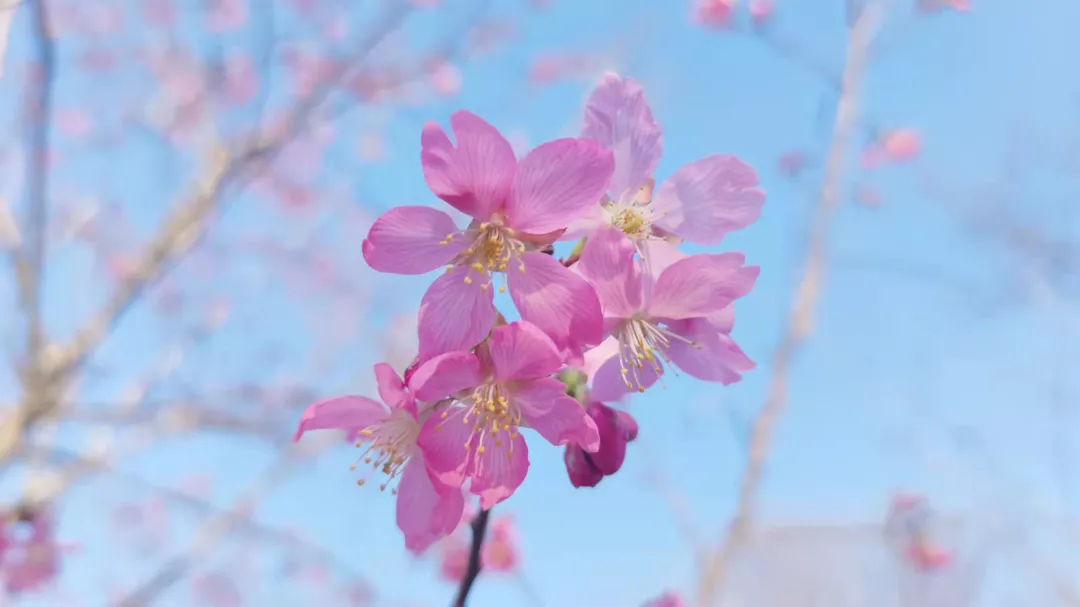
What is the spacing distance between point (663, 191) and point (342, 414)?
1.61 ft

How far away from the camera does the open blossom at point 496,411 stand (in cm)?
65

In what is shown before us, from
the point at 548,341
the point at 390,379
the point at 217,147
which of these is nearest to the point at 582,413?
the point at 548,341

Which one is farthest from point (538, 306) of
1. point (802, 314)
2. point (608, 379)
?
point (802, 314)

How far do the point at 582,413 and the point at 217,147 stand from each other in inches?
100

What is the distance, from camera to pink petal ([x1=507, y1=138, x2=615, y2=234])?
2.24 feet

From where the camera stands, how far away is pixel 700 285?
0.72 metres

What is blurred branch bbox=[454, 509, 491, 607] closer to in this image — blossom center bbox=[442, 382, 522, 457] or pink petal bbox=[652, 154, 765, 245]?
blossom center bbox=[442, 382, 522, 457]

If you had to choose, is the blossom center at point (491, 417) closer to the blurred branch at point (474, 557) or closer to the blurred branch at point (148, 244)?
the blurred branch at point (474, 557)

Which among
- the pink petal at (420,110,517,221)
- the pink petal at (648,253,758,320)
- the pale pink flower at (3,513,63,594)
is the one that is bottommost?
the pale pink flower at (3,513,63,594)

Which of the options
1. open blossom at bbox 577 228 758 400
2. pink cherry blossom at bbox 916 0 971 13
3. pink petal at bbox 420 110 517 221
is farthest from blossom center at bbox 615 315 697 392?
pink cherry blossom at bbox 916 0 971 13

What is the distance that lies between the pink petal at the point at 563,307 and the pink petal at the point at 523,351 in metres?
0.02

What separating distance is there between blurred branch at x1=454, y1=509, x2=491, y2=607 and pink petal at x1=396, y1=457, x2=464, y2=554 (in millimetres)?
28

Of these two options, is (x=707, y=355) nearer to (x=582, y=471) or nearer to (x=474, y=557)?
(x=582, y=471)

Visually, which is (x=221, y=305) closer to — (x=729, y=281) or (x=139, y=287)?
(x=139, y=287)
